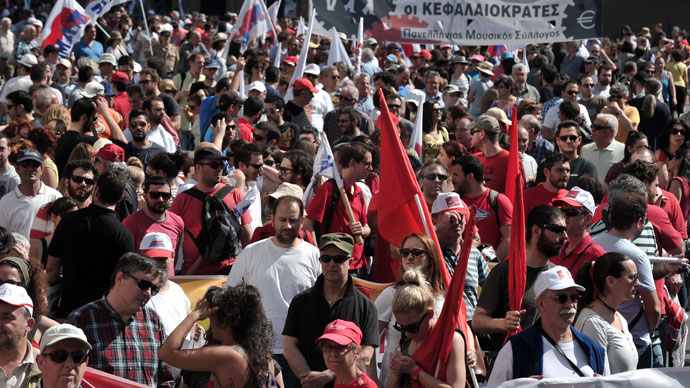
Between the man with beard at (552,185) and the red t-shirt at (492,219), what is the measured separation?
464mm

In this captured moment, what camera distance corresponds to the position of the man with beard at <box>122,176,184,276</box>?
721 centimetres

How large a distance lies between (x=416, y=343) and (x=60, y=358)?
5.58 feet

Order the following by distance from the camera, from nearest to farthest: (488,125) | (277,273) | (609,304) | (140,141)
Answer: (609,304), (277,273), (488,125), (140,141)

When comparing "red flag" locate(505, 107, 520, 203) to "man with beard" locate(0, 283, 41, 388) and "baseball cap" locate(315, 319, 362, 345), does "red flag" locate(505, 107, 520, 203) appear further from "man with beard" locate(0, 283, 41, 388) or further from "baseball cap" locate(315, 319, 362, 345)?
"man with beard" locate(0, 283, 41, 388)

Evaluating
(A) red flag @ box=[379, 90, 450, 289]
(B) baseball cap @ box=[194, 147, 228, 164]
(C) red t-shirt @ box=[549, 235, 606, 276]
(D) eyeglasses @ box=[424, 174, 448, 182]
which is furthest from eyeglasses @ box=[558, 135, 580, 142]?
(B) baseball cap @ box=[194, 147, 228, 164]

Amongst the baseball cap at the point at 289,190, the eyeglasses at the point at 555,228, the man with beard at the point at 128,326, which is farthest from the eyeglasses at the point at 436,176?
the man with beard at the point at 128,326

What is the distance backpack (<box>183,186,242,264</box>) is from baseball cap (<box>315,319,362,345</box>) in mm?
2420

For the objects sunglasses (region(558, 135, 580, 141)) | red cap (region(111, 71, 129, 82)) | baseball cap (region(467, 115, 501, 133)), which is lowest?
sunglasses (region(558, 135, 580, 141))

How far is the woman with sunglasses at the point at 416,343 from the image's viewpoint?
530 centimetres

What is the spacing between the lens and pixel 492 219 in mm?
8039

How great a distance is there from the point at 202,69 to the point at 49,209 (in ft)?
27.5

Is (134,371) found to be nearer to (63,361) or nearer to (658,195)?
(63,361)

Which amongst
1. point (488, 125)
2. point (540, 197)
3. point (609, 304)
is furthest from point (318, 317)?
point (488, 125)

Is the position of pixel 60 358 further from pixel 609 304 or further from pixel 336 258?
pixel 609 304
